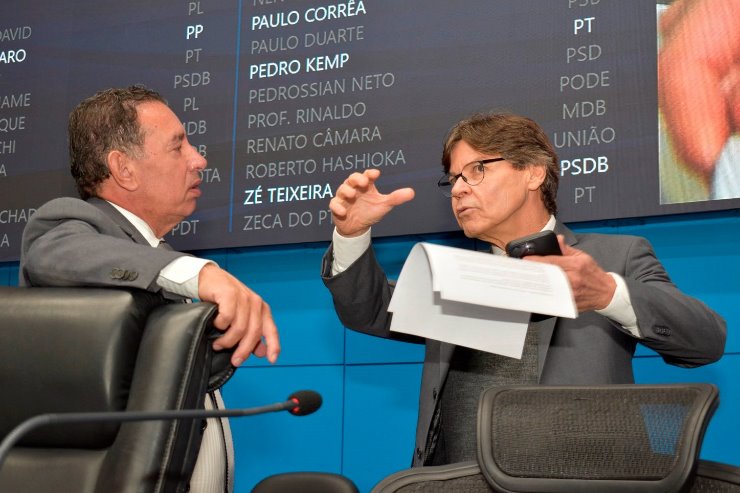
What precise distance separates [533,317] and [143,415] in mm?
1306

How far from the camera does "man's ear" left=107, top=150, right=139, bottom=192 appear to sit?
91.7 inches

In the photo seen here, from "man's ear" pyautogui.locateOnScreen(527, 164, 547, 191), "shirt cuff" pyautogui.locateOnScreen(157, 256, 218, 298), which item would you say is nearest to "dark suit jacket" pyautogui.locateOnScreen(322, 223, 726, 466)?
"man's ear" pyautogui.locateOnScreen(527, 164, 547, 191)

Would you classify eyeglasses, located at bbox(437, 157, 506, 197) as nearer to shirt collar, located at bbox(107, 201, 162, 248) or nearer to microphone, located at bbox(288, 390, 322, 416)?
shirt collar, located at bbox(107, 201, 162, 248)

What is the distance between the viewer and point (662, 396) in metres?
1.25

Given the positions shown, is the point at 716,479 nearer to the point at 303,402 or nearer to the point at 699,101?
the point at 303,402

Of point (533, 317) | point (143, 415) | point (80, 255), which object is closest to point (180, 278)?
point (80, 255)

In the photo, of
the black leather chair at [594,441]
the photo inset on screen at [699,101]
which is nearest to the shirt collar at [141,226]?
the black leather chair at [594,441]

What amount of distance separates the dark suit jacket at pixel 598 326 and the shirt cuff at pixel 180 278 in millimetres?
767

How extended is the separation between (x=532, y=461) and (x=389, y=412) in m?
1.86

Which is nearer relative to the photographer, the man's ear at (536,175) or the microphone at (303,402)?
the microphone at (303,402)

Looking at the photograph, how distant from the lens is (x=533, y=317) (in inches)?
87.4

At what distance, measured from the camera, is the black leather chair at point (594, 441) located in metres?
1.20

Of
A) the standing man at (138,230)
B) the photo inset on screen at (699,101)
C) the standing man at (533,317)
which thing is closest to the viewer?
the standing man at (138,230)

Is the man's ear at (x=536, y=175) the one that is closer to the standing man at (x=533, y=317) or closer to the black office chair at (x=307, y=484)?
the standing man at (x=533, y=317)
